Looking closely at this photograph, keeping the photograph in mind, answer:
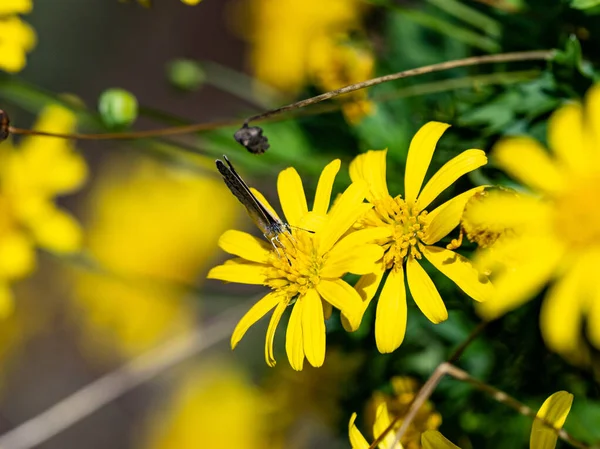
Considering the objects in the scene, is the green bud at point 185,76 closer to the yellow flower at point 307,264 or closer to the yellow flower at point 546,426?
the yellow flower at point 307,264

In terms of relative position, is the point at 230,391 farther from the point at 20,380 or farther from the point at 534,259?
the point at 534,259

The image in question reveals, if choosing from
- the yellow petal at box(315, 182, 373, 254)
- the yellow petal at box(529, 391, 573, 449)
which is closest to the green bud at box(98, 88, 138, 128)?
the yellow petal at box(315, 182, 373, 254)

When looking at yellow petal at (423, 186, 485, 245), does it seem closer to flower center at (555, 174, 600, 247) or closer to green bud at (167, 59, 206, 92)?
flower center at (555, 174, 600, 247)

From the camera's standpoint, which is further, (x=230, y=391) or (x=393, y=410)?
(x=230, y=391)

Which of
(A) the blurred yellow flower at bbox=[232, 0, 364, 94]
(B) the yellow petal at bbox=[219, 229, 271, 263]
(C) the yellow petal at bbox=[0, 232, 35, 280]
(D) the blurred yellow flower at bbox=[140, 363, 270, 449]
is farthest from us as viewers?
(D) the blurred yellow flower at bbox=[140, 363, 270, 449]

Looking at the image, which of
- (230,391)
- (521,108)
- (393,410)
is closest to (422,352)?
A: (393,410)

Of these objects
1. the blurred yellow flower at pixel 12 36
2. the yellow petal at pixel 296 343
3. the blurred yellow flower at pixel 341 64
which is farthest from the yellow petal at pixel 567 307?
the blurred yellow flower at pixel 12 36
